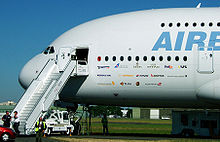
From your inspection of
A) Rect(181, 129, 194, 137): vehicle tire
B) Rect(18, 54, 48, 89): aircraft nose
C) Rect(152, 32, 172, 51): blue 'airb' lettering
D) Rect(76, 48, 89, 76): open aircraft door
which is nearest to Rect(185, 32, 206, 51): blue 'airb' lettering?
Rect(152, 32, 172, 51): blue 'airb' lettering

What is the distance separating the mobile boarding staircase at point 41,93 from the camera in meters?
26.2

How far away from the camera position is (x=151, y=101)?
28.1 metres

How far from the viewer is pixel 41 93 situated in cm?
2814

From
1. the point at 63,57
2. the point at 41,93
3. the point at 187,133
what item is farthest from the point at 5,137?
the point at 187,133

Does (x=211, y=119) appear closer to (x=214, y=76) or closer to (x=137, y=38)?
(x=214, y=76)

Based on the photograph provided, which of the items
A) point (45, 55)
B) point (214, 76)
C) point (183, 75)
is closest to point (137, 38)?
point (183, 75)

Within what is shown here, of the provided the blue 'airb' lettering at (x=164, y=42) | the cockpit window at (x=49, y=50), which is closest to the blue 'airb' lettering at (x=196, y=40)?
the blue 'airb' lettering at (x=164, y=42)

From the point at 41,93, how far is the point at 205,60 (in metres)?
12.1

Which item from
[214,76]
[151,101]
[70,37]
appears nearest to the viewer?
[214,76]

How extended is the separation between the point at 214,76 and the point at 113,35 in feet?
26.0

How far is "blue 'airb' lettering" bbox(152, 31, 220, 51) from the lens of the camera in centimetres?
2608

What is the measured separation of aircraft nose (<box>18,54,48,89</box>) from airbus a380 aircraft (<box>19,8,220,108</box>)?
6.16 feet

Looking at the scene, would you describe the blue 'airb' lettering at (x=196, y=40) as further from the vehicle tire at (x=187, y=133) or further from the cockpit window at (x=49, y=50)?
the cockpit window at (x=49, y=50)

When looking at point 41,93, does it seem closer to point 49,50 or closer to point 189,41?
point 49,50
